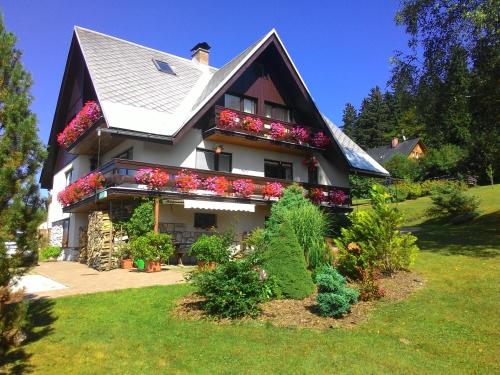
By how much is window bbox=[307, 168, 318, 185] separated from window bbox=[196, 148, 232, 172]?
5.66 meters

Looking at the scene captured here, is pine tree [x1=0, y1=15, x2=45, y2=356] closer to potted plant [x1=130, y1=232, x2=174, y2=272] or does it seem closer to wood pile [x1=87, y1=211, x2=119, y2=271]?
potted plant [x1=130, y1=232, x2=174, y2=272]

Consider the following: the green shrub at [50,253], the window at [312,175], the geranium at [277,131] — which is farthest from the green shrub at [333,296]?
the green shrub at [50,253]

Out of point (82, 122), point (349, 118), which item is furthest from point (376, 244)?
point (349, 118)

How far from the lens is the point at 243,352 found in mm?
7137

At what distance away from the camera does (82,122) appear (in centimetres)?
2177

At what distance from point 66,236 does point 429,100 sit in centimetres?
2233

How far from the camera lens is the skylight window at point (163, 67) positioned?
25.5m

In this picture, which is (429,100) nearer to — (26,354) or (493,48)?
(493,48)

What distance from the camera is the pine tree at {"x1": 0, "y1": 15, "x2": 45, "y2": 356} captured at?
22.9 feet

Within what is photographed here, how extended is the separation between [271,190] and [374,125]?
78.8 m

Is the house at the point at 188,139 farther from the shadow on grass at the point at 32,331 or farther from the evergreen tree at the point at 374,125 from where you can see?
the evergreen tree at the point at 374,125

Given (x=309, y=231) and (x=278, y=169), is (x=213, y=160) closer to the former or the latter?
(x=278, y=169)

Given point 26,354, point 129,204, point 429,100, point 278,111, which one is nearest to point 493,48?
point 429,100

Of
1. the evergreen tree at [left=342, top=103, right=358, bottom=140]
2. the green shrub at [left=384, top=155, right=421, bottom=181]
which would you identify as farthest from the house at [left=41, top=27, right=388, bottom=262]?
the evergreen tree at [left=342, top=103, right=358, bottom=140]
